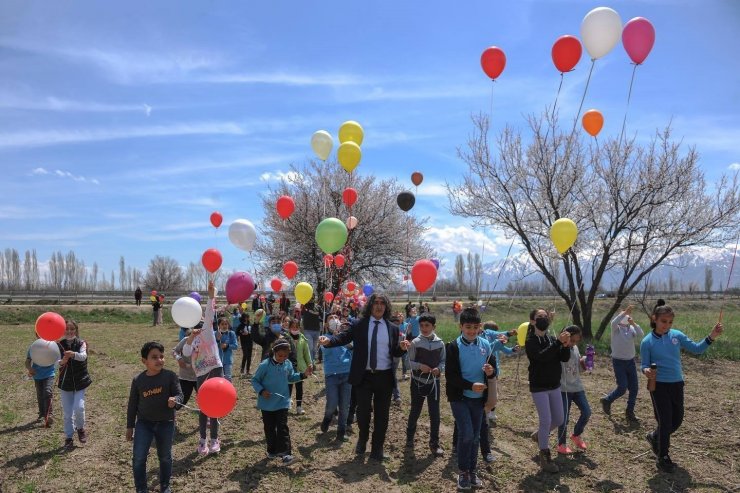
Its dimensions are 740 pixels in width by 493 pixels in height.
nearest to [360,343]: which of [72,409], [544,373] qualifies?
[544,373]

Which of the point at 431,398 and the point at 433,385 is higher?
the point at 433,385

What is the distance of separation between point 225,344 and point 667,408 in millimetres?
6165

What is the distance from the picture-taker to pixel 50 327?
5633mm

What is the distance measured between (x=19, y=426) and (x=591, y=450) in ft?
25.1

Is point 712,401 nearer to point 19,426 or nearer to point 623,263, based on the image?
point 623,263

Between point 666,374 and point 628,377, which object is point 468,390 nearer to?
point 666,374

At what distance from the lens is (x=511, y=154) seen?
15000 millimetres

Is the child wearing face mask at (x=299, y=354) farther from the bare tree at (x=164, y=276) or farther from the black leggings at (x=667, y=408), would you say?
the bare tree at (x=164, y=276)

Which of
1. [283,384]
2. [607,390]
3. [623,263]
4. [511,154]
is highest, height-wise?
[511,154]

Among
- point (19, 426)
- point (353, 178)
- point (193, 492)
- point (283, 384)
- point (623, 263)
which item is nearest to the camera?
point (193, 492)

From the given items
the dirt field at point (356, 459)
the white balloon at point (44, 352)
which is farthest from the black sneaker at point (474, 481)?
the white balloon at point (44, 352)

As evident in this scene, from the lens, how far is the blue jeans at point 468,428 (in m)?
4.59

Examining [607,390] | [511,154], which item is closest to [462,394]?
[607,390]

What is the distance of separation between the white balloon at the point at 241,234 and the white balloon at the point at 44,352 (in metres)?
2.77
